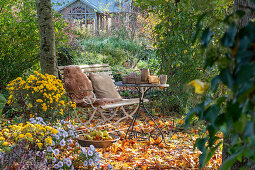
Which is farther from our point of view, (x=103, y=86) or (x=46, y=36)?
(x=103, y=86)

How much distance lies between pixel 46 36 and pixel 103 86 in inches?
47.8

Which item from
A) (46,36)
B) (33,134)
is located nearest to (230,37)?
(33,134)

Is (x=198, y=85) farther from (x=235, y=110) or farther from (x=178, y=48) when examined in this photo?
(x=178, y=48)

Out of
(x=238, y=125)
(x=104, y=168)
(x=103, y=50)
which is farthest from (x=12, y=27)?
(x=238, y=125)

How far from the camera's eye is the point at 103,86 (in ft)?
16.4

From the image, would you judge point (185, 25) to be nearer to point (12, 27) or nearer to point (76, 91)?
point (76, 91)

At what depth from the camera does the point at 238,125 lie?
646 millimetres

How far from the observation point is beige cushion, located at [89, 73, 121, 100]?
16.1 ft

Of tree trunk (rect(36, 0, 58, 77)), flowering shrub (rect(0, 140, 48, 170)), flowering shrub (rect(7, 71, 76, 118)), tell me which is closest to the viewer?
flowering shrub (rect(0, 140, 48, 170))

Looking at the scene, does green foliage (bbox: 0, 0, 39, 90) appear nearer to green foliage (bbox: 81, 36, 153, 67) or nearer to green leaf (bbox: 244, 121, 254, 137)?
green foliage (bbox: 81, 36, 153, 67)

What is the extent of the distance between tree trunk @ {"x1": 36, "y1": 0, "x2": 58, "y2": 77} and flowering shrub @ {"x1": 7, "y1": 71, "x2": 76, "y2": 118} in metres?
0.64

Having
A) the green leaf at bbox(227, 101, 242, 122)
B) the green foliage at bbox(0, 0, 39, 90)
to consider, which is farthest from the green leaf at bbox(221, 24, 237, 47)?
the green foliage at bbox(0, 0, 39, 90)

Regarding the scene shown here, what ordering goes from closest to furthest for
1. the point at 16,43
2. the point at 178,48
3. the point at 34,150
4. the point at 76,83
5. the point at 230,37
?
1. the point at 230,37
2. the point at 34,150
3. the point at 76,83
4. the point at 178,48
5. the point at 16,43

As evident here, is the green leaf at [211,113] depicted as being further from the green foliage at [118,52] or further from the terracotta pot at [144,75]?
the green foliage at [118,52]
